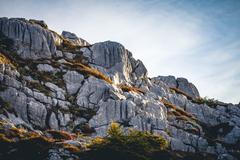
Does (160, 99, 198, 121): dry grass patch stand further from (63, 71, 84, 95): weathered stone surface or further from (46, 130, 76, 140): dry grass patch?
(46, 130, 76, 140): dry grass patch

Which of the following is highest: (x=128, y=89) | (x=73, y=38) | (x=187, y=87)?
(x=73, y=38)

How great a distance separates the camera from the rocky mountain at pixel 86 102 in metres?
68.6

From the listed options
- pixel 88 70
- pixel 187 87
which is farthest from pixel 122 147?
pixel 187 87

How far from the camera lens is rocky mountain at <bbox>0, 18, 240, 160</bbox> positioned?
225 feet

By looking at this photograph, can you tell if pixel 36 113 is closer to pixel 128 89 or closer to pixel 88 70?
pixel 88 70

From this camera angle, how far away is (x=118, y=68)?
101 meters

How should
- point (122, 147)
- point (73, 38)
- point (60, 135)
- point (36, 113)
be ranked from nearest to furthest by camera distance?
A: point (122, 147) → point (60, 135) → point (36, 113) → point (73, 38)

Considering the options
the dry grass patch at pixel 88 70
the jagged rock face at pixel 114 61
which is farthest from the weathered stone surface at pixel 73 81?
the jagged rock face at pixel 114 61

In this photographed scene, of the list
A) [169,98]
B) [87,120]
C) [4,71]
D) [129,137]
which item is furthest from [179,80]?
[129,137]

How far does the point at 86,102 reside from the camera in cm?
8025

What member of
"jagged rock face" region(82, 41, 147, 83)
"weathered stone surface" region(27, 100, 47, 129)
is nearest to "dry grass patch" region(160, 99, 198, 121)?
"jagged rock face" region(82, 41, 147, 83)

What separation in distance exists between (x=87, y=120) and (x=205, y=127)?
31845 millimetres

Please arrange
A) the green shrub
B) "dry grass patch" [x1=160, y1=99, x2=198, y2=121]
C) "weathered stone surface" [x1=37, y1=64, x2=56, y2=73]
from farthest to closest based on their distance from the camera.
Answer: "dry grass patch" [x1=160, y1=99, x2=198, y2=121] → "weathered stone surface" [x1=37, y1=64, x2=56, y2=73] → the green shrub

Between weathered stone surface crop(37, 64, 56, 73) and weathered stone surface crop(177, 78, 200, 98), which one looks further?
weathered stone surface crop(177, 78, 200, 98)
